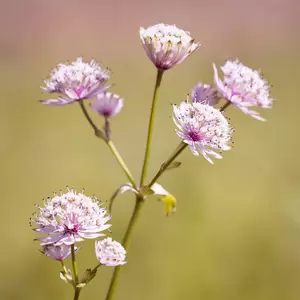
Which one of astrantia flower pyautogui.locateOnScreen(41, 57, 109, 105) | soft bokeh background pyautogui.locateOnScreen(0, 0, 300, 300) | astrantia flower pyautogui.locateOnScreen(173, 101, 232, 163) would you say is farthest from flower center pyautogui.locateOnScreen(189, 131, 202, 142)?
soft bokeh background pyautogui.locateOnScreen(0, 0, 300, 300)

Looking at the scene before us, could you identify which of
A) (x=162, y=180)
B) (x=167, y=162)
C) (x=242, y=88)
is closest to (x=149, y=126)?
(x=167, y=162)

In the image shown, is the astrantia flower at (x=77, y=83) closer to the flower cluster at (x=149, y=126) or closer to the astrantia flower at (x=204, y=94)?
the flower cluster at (x=149, y=126)

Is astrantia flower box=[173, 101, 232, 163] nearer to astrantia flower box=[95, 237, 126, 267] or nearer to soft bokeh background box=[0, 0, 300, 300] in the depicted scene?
astrantia flower box=[95, 237, 126, 267]

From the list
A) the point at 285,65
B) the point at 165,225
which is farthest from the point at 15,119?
the point at 285,65

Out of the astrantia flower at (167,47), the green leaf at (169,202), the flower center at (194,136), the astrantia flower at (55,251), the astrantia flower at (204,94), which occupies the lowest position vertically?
the astrantia flower at (55,251)

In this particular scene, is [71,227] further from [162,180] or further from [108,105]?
[162,180]

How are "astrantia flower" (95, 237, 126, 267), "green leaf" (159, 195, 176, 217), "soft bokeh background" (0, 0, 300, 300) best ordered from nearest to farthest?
"astrantia flower" (95, 237, 126, 267)
"green leaf" (159, 195, 176, 217)
"soft bokeh background" (0, 0, 300, 300)

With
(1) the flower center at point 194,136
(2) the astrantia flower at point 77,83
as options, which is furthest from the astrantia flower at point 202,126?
(2) the astrantia flower at point 77,83
